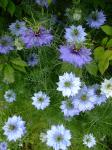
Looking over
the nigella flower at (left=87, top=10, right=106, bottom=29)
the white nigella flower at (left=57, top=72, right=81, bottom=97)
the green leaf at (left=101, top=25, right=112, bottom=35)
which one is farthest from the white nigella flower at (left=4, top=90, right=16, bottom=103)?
the green leaf at (left=101, top=25, right=112, bottom=35)

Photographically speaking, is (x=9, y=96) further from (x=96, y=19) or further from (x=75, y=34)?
(x=96, y=19)

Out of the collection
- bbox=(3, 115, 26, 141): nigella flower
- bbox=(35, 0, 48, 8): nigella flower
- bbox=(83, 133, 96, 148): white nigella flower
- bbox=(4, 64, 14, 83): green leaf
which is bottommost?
bbox=(83, 133, 96, 148): white nigella flower

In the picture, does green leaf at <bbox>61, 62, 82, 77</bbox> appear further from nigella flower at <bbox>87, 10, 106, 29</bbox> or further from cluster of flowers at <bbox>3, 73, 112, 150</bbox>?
nigella flower at <bbox>87, 10, 106, 29</bbox>

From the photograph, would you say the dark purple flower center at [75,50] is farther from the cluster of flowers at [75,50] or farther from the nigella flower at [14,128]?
the nigella flower at [14,128]

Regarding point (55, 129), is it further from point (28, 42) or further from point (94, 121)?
point (28, 42)

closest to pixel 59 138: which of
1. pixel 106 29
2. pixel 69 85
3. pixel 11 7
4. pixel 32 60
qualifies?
pixel 69 85

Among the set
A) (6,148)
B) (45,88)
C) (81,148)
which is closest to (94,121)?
(81,148)

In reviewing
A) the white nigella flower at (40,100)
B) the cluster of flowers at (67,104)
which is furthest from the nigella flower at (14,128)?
the white nigella flower at (40,100)
